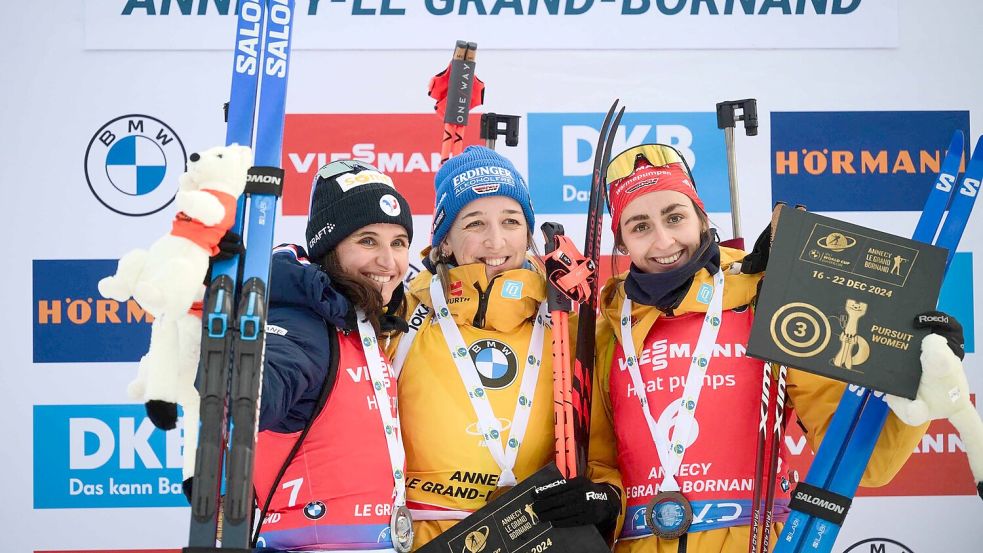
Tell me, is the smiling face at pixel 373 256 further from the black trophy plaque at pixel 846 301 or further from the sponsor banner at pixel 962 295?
the sponsor banner at pixel 962 295

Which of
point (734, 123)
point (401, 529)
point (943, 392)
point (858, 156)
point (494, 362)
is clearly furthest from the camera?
point (858, 156)

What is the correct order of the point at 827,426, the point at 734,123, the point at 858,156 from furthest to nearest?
the point at 858,156, the point at 734,123, the point at 827,426

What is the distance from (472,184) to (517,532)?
967mm

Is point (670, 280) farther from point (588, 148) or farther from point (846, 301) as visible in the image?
point (588, 148)

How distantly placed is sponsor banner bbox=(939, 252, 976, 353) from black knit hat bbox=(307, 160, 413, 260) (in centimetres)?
255

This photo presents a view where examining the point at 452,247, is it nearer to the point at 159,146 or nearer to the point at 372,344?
the point at 372,344

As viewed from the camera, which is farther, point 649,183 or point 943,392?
→ point 649,183

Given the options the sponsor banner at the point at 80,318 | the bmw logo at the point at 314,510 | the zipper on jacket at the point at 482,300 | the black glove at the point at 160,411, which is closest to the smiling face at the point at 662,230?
the zipper on jacket at the point at 482,300

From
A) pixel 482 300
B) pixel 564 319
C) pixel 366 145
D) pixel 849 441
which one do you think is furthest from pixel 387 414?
pixel 366 145

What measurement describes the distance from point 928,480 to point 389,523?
2.67 metres

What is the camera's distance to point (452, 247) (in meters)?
2.70

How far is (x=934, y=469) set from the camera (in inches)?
154

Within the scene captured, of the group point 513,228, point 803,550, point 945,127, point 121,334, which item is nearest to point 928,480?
point 945,127

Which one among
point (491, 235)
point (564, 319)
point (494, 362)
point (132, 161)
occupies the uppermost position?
point (132, 161)
